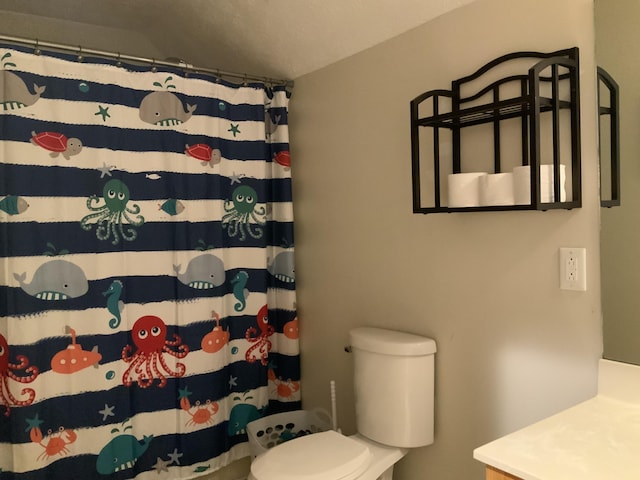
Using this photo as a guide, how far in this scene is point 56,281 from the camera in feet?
6.79

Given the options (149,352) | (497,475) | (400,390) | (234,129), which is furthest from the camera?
(234,129)

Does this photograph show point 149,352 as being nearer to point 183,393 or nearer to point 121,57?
point 183,393

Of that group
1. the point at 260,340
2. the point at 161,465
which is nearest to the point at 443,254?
the point at 260,340

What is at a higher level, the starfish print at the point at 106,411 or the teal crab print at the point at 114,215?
the teal crab print at the point at 114,215

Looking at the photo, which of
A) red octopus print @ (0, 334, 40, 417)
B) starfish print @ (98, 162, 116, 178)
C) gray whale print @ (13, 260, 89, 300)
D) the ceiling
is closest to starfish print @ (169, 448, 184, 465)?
red octopus print @ (0, 334, 40, 417)

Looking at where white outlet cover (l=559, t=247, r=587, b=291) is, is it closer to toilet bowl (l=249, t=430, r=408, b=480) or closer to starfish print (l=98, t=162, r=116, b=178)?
toilet bowl (l=249, t=430, r=408, b=480)

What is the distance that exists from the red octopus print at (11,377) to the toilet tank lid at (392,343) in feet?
3.99

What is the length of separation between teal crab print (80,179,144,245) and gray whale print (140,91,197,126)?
0.31 meters

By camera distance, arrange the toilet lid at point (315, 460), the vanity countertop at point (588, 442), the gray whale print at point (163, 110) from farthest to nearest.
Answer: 1. the gray whale print at point (163, 110)
2. the toilet lid at point (315, 460)
3. the vanity countertop at point (588, 442)

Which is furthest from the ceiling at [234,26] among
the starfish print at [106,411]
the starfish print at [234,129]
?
the starfish print at [106,411]

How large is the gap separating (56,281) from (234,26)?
138 centimetres

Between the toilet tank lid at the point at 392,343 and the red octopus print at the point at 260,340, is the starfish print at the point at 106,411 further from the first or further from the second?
the toilet tank lid at the point at 392,343

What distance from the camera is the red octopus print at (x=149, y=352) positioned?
2234 millimetres

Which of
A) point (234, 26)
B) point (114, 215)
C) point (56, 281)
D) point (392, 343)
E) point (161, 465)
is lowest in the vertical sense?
point (161, 465)
